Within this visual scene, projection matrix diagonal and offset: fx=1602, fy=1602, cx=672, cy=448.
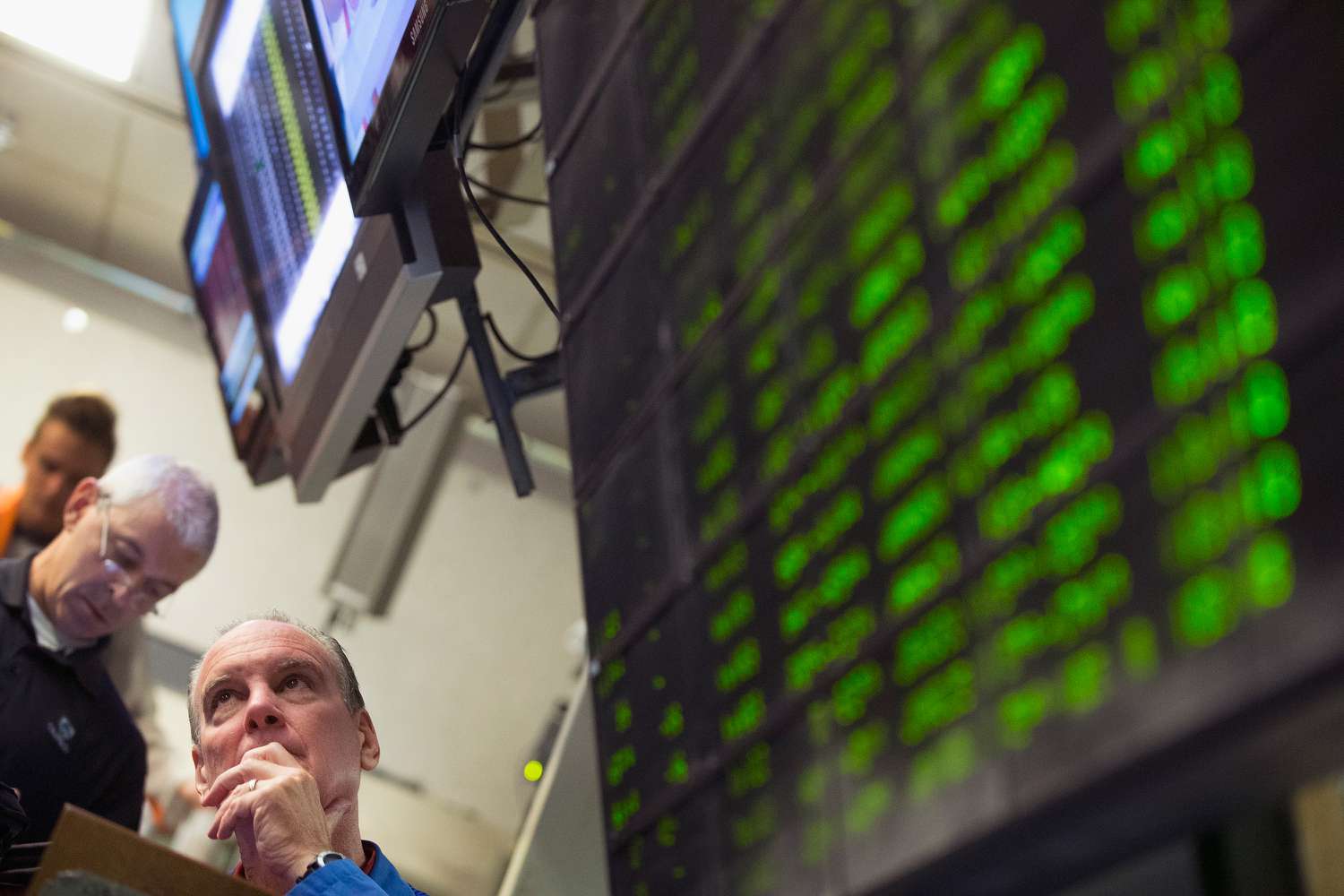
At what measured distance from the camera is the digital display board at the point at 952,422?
95 centimetres

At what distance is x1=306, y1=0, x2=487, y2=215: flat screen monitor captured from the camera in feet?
6.59

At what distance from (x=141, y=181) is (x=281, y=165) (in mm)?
2406

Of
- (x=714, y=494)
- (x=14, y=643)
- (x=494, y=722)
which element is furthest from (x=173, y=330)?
(x=714, y=494)

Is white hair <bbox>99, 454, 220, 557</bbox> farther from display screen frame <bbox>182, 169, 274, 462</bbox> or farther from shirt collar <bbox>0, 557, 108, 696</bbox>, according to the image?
display screen frame <bbox>182, 169, 274, 462</bbox>

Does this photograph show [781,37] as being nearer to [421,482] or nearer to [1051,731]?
[1051,731]

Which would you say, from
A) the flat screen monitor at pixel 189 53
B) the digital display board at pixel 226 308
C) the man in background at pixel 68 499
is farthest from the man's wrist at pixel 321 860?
the flat screen monitor at pixel 189 53

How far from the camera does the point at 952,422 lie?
1.25 meters

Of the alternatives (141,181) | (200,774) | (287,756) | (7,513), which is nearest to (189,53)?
(7,513)

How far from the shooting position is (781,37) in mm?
1621

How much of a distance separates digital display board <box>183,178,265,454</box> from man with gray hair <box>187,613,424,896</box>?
4.70ft

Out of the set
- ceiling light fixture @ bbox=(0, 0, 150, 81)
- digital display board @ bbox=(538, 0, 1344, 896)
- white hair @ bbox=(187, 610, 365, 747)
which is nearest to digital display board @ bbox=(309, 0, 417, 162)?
digital display board @ bbox=(538, 0, 1344, 896)

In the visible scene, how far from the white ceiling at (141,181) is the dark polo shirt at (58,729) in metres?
1.66

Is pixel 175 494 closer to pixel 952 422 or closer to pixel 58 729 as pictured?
pixel 58 729

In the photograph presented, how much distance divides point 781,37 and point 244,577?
4.21 meters
